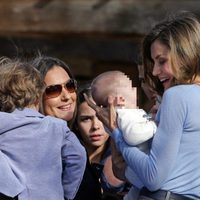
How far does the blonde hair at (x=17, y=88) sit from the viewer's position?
3.20 meters

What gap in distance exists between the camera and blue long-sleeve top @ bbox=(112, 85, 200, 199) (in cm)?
267

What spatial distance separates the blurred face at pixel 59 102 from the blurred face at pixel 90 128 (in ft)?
0.75

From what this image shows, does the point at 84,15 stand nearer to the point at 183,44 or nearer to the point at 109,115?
the point at 109,115

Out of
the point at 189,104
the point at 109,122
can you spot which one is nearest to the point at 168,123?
the point at 189,104

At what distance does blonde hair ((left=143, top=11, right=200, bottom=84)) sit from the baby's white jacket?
0.61 ft

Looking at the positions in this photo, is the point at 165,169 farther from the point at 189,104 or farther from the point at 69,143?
the point at 69,143

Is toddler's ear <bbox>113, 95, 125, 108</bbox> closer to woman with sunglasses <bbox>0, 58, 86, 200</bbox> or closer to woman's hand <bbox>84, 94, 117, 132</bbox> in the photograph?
woman's hand <bbox>84, 94, 117, 132</bbox>

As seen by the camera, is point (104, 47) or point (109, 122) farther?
point (104, 47)

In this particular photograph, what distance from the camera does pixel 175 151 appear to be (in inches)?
105

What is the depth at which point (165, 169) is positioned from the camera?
8.77 ft

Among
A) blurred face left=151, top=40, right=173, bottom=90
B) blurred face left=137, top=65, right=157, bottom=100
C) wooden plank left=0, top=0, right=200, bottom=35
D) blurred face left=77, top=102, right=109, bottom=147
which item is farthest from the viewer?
wooden plank left=0, top=0, right=200, bottom=35

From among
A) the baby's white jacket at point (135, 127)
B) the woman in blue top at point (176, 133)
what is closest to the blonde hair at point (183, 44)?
the woman in blue top at point (176, 133)

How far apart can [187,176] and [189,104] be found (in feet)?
0.82

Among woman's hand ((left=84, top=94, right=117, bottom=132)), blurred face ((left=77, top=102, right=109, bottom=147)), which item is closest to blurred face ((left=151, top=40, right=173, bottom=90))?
woman's hand ((left=84, top=94, right=117, bottom=132))
